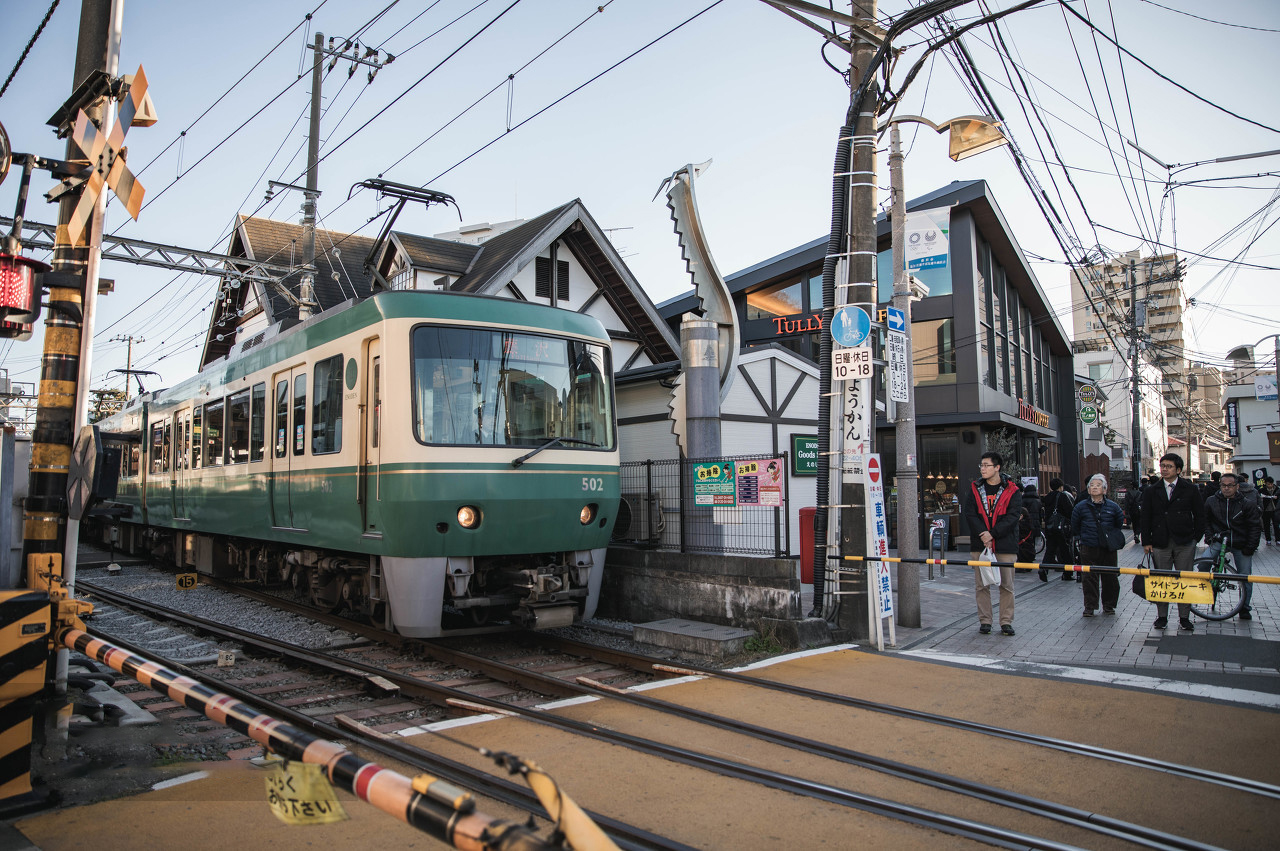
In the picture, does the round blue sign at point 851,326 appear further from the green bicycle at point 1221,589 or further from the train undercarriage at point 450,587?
the green bicycle at point 1221,589

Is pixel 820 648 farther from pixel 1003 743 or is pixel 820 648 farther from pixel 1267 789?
pixel 1267 789

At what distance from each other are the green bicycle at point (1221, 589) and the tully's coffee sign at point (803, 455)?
228 inches

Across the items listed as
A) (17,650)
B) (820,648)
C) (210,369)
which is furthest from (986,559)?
(210,369)

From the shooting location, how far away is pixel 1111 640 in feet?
27.6

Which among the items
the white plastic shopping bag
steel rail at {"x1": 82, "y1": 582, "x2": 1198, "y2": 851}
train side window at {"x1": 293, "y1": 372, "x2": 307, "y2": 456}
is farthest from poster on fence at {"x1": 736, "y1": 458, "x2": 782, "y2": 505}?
train side window at {"x1": 293, "y1": 372, "x2": 307, "y2": 456}

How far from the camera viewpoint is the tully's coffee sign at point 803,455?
14234 mm

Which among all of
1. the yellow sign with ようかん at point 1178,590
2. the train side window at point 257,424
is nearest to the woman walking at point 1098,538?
the yellow sign with ようかん at point 1178,590

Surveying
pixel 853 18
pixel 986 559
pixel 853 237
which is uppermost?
pixel 853 18

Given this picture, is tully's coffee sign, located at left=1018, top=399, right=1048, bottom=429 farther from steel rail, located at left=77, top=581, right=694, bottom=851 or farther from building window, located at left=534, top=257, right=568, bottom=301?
steel rail, located at left=77, top=581, right=694, bottom=851

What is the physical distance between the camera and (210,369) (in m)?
12.6

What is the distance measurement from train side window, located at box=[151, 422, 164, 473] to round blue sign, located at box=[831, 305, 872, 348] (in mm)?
12712

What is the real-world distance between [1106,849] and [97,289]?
261 inches

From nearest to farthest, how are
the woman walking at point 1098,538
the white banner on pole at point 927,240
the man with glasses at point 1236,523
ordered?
the man with glasses at point 1236,523, the woman walking at point 1098,538, the white banner on pole at point 927,240

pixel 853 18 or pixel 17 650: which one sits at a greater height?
pixel 853 18
